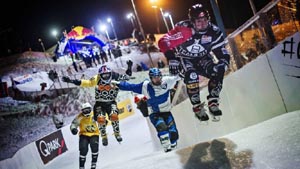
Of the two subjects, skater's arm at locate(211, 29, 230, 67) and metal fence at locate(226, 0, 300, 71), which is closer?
metal fence at locate(226, 0, 300, 71)

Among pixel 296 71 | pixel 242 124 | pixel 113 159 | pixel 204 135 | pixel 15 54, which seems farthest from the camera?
pixel 15 54

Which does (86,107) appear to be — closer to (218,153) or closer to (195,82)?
(195,82)

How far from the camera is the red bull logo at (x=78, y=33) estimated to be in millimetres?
33644

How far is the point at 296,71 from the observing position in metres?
6.45

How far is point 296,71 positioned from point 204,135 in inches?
131

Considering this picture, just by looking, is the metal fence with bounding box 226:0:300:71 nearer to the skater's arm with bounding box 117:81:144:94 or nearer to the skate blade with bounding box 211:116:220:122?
the skate blade with bounding box 211:116:220:122

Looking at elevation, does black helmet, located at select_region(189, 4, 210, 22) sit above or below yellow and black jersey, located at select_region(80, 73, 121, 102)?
above

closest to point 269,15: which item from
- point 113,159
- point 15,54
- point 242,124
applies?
point 242,124

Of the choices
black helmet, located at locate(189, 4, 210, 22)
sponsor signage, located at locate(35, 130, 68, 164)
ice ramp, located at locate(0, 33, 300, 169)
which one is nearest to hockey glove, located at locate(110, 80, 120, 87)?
ice ramp, located at locate(0, 33, 300, 169)

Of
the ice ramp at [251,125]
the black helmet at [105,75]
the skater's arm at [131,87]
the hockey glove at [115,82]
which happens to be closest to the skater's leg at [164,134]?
the ice ramp at [251,125]

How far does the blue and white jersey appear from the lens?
23.9 feet

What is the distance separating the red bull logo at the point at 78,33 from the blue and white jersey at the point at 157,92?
27533mm

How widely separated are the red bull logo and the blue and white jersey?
90.3ft

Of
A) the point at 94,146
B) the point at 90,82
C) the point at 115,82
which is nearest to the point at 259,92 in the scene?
the point at 115,82
